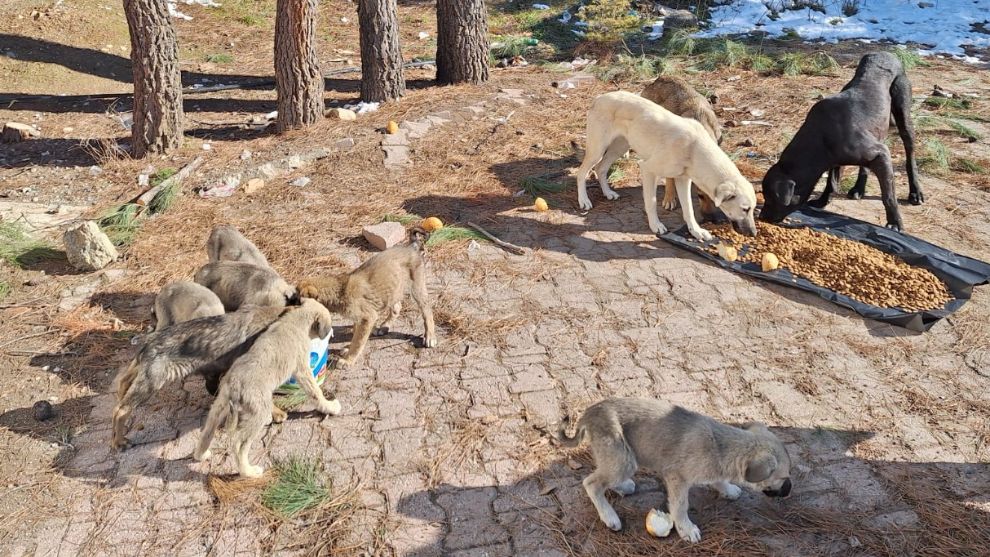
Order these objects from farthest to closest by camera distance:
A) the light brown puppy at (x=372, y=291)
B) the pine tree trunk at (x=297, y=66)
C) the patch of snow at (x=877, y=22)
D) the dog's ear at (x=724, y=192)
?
1. the patch of snow at (x=877, y=22)
2. the pine tree trunk at (x=297, y=66)
3. the dog's ear at (x=724, y=192)
4. the light brown puppy at (x=372, y=291)

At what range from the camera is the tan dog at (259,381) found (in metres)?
4.60

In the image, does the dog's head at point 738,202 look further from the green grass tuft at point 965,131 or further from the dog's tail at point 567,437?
the green grass tuft at point 965,131

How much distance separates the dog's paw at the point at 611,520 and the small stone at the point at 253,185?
256 inches

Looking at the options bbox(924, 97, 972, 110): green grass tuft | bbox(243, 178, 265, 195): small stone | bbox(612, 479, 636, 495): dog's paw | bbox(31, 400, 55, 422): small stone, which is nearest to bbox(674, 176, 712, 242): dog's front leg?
bbox(612, 479, 636, 495): dog's paw

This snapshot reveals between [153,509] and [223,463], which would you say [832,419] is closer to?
[223,463]

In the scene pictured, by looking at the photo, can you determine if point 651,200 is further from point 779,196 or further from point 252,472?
point 252,472

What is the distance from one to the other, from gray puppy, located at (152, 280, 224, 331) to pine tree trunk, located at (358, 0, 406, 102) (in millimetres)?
6923

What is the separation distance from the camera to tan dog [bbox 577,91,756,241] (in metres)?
7.38

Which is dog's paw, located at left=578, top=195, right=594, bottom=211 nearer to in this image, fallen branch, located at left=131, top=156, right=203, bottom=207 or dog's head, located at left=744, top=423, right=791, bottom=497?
dog's head, located at left=744, top=423, right=791, bottom=497

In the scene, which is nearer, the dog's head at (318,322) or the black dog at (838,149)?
the dog's head at (318,322)

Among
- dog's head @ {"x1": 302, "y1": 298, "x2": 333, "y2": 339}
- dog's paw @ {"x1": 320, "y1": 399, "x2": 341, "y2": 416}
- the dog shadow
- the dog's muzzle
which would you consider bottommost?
the dog shadow

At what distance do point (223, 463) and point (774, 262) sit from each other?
18.5 feet

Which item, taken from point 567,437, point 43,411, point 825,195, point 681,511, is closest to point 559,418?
point 567,437

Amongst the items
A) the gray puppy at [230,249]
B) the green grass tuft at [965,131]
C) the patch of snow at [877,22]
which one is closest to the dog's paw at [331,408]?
the gray puppy at [230,249]
